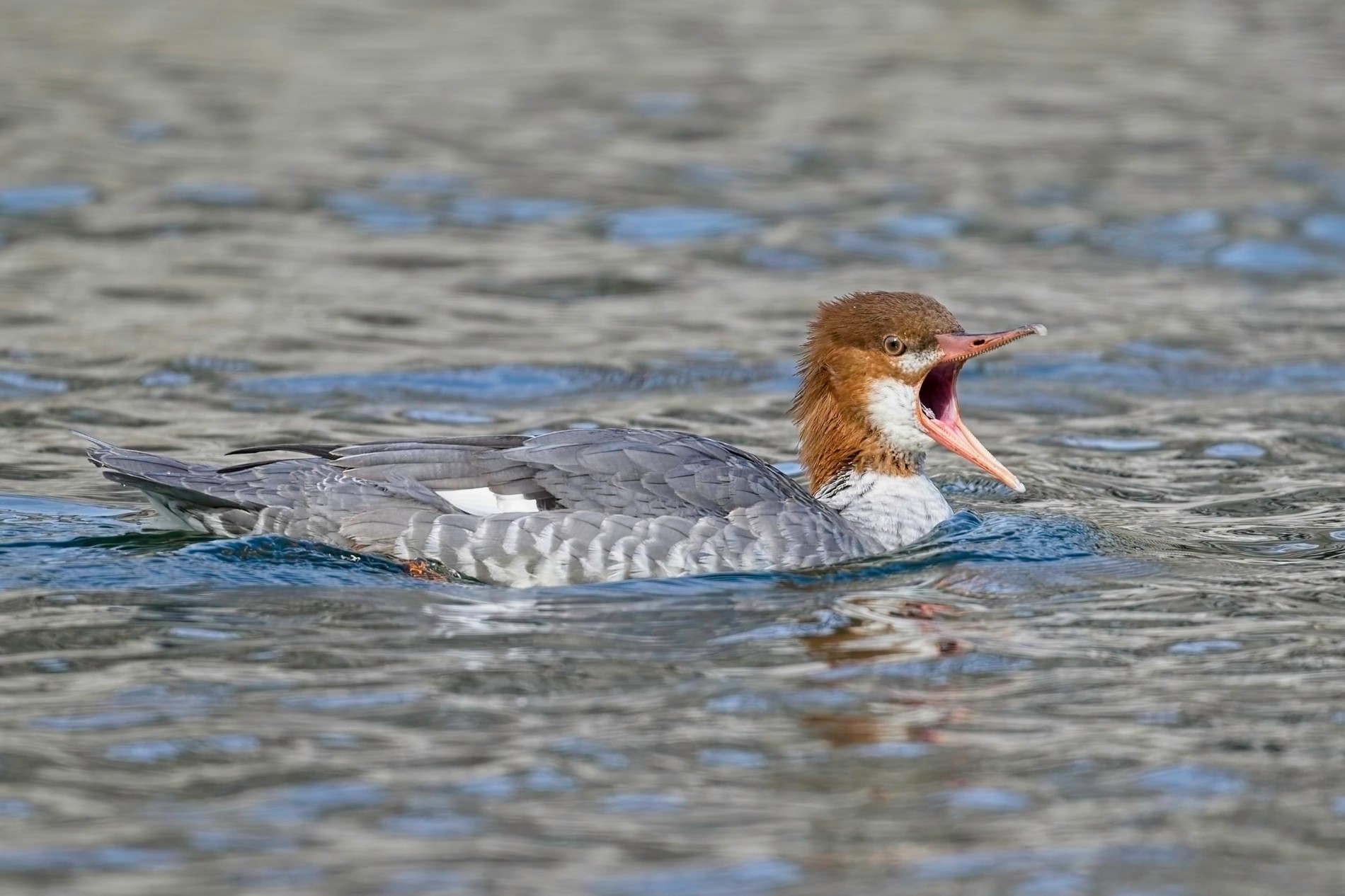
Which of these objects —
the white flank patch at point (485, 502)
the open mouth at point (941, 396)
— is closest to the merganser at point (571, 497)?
the white flank patch at point (485, 502)

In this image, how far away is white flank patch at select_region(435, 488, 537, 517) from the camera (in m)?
7.16

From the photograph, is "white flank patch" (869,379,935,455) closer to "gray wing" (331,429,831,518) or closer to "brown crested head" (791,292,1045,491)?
"brown crested head" (791,292,1045,491)

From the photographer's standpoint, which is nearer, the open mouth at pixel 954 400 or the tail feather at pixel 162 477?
the tail feather at pixel 162 477

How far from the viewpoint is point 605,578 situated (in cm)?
716

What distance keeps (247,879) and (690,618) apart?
2415 mm

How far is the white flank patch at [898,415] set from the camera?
788 cm

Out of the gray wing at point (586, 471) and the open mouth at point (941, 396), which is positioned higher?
the open mouth at point (941, 396)

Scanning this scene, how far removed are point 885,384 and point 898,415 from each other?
0.15 metres

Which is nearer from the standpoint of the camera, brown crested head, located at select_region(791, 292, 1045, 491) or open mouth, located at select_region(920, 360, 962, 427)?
brown crested head, located at select_region(791, 292, 1045, 491)

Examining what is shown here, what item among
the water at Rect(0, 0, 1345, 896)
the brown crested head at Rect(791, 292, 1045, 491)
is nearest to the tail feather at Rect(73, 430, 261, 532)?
the water at Rect(0, 0, 1345, 896)

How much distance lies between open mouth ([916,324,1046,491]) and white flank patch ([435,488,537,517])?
1.73 metres

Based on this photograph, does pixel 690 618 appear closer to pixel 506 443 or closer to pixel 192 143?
pixel 506 443

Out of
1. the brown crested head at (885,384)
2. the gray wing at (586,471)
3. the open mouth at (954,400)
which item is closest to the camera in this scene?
the gray wing at (586,471)

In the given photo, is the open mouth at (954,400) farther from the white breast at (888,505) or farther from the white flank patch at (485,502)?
the white flank patch at (485,502)
